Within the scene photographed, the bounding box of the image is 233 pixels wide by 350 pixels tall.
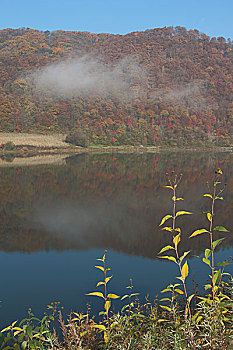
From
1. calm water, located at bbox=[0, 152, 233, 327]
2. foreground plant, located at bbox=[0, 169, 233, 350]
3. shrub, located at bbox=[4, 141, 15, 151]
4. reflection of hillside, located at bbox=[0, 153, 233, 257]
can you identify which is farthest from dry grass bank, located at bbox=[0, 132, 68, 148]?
foreground plant, located at bbox=[0, 169, 233, 350]

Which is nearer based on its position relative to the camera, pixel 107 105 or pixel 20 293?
pixel 20 293

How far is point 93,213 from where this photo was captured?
11.4 metres

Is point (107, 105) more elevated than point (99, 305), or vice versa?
point (107, 105)

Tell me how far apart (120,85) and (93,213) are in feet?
341

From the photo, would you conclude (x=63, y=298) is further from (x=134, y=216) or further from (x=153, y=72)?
(x=153, y=72)

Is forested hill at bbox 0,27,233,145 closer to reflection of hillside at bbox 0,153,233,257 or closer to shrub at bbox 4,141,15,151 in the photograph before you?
shrub at bbox 4,141,15,151

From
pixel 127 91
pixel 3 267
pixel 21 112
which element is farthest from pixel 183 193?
pixel 127 91

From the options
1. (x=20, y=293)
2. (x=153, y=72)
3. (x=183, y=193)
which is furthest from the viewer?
(x=153, y=72)

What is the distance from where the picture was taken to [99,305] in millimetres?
4965

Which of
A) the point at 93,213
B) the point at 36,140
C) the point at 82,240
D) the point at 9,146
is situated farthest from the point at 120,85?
the point at 82,240

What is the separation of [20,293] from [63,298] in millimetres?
851

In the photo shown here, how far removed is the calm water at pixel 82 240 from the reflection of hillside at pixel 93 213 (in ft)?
0.09

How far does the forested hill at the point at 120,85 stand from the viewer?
258 feet

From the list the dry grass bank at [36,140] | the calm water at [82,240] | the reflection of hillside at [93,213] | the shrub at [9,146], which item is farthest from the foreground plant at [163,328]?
the dry grass bank at [36,140]
